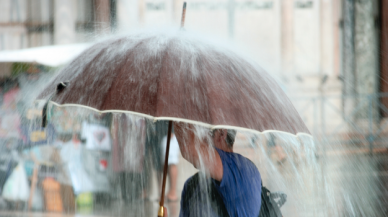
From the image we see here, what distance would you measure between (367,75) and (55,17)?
24.5 ft

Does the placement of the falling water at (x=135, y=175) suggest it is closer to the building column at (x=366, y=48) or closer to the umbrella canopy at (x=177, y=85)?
the umbrella canopy at (x=177, y=85)

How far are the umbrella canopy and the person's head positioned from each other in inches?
10.7

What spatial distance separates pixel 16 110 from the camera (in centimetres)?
594

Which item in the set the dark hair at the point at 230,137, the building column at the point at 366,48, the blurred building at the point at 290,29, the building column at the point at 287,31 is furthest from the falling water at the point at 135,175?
the building column at the point at 287,31

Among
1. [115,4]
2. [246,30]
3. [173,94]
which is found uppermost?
[115,4]

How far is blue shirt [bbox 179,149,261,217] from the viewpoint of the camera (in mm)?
1614

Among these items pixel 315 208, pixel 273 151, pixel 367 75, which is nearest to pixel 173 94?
pixel 315 208

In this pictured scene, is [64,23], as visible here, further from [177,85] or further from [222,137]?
[177,85]

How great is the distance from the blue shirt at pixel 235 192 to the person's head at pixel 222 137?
0.20 feet

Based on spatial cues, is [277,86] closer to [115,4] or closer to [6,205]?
[6,205]

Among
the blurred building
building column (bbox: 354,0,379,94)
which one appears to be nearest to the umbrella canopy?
the blurred building

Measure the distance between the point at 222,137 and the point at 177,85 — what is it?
0.41 m

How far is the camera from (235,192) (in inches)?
63.6

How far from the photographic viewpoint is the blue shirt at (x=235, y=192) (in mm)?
1614
